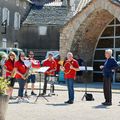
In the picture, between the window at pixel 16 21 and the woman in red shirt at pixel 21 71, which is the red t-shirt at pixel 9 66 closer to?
the woman in red shirt at pixel 21 71

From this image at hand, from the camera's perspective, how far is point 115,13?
82.7 feet

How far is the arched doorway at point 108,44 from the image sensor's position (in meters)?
28.5

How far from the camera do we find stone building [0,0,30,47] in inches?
1650

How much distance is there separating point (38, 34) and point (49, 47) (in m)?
1.86

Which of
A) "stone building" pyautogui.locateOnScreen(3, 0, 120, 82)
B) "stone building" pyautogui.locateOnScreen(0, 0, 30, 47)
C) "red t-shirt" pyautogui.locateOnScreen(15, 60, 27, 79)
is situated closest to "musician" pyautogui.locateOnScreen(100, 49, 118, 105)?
"red t-shirt" pyautogui.locateOnScreen(15, 60, 27, 79)

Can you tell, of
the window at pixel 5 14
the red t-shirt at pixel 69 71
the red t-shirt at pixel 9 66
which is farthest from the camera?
the window at pixel 5 14

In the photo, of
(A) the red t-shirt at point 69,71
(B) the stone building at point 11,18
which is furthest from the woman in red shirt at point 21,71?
(B) the stone building at point 11,18

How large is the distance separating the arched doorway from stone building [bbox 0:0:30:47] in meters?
14.5

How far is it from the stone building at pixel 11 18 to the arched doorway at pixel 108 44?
47.4ft

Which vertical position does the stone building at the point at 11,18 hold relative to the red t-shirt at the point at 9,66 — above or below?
above

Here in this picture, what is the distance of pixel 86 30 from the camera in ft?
92.0

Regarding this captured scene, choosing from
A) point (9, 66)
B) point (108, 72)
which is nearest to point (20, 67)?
point (9, 66)

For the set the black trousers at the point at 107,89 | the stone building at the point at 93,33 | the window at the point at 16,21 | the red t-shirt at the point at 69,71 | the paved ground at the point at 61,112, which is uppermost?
the window at the point at 16,21

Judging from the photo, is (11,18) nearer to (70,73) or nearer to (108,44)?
(108,44)
